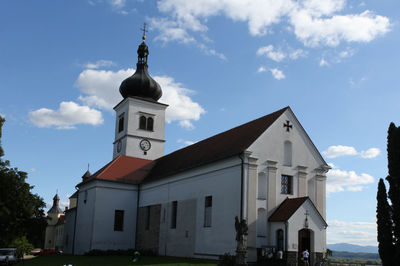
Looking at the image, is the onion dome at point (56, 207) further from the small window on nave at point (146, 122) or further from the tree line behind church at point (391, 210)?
the tree line behind church at point (391, 210)

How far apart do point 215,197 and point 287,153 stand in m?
5.55

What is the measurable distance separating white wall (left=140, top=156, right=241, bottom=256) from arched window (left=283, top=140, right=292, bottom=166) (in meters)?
3.60

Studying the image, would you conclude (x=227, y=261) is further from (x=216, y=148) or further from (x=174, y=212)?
(x=174, y=212)

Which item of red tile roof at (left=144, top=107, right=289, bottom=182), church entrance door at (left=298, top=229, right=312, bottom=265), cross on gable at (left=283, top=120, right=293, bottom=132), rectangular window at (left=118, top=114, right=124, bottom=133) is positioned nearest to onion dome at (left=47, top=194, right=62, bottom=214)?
rectangular window at (left=118, top=114, right=124, bottom=133)

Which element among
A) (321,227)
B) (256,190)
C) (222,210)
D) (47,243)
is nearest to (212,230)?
(222,210)

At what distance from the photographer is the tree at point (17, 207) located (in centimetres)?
3125

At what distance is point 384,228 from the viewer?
23.7 m

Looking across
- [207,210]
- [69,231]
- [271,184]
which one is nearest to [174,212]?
[207,210]

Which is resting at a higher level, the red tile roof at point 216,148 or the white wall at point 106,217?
the red tile roof at point 216,148

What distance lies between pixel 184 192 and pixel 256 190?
733cm

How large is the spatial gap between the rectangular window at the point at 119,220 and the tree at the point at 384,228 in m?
23.2

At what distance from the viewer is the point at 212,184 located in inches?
1165

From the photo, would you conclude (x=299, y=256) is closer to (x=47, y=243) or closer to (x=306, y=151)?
(x=306, y=151)

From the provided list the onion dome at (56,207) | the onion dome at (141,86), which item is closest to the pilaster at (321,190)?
the onion dome at (141,86)
